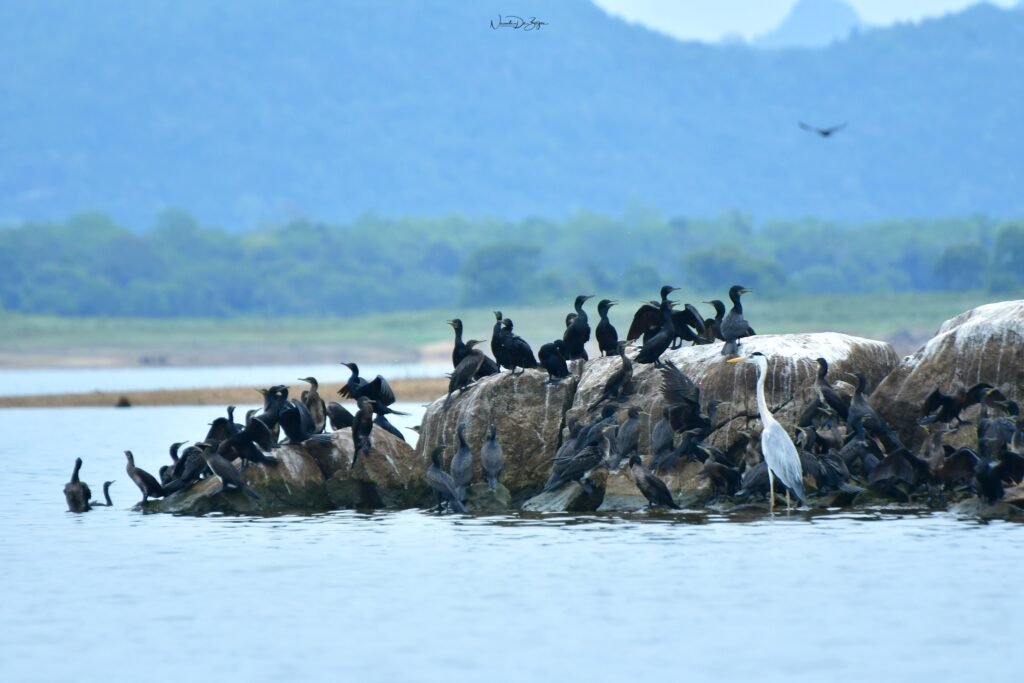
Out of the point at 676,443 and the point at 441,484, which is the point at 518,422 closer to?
the point at 441,484

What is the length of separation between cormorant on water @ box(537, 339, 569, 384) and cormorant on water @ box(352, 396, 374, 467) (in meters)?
2.31

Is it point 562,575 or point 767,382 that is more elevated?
point 767,382

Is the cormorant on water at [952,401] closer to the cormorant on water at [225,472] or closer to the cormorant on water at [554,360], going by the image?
the cormorant on water at [554,360]

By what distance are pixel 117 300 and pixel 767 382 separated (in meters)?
113

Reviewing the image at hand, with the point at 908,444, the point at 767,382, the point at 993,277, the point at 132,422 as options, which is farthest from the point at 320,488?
the point at 993,277

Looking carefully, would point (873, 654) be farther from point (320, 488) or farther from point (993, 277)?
point (993, 277)

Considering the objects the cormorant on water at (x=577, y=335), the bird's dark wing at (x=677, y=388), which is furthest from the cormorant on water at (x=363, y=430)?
the bird's dark wing at (x=677, y=388)

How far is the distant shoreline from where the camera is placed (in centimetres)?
5203

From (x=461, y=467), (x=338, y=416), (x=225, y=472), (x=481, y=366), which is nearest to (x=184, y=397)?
(x=338, y=416)

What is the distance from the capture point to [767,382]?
22.6 m

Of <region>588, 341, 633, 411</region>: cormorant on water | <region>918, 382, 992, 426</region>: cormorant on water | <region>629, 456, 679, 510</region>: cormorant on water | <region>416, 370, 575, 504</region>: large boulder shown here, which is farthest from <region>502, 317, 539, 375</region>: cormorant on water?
<region>918, 382, 992, 426</region>: cormorant on water

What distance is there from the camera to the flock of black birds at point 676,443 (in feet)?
69.7

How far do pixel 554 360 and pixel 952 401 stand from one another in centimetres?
500

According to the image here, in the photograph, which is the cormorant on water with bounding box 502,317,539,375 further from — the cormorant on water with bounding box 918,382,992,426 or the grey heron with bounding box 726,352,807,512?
the cormorant on water with bounding box 918,382,992,426
